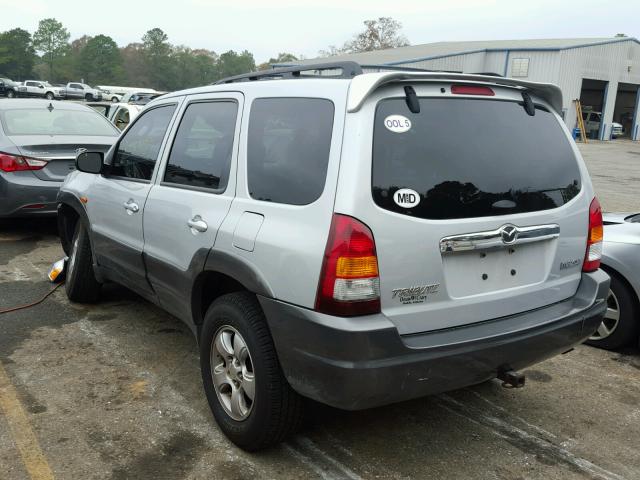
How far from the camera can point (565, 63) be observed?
37.1 m

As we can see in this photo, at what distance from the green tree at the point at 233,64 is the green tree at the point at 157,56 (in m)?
10.5

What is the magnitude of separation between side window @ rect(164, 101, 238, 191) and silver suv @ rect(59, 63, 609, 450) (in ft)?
0.05

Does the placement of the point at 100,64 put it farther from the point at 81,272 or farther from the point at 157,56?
the point at 81,272

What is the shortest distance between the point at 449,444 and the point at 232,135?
199 cm

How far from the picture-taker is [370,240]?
2.45m

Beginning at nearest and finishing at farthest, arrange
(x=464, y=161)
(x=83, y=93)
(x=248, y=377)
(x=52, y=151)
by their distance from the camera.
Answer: (x=464, y=161), (x=248, y=377), (x=52, y=151), (x=83, y=93)

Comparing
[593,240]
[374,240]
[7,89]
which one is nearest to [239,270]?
[374,240]

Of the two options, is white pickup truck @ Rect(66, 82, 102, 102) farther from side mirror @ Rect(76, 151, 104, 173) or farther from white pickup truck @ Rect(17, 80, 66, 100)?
side mirror @ Rect(76, 151, 104, 173)

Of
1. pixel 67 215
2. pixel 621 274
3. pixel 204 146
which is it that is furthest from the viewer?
pixel 67 215

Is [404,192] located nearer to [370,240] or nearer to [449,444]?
[370,240]

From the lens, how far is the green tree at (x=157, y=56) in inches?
4301

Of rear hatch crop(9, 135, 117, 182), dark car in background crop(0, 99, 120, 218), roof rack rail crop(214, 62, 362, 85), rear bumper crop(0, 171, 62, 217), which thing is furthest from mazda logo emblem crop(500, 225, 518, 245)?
rear bumper crop(0, 171, 62, 217)

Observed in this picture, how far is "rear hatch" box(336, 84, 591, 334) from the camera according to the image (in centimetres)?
251

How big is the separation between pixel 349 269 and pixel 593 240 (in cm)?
154
